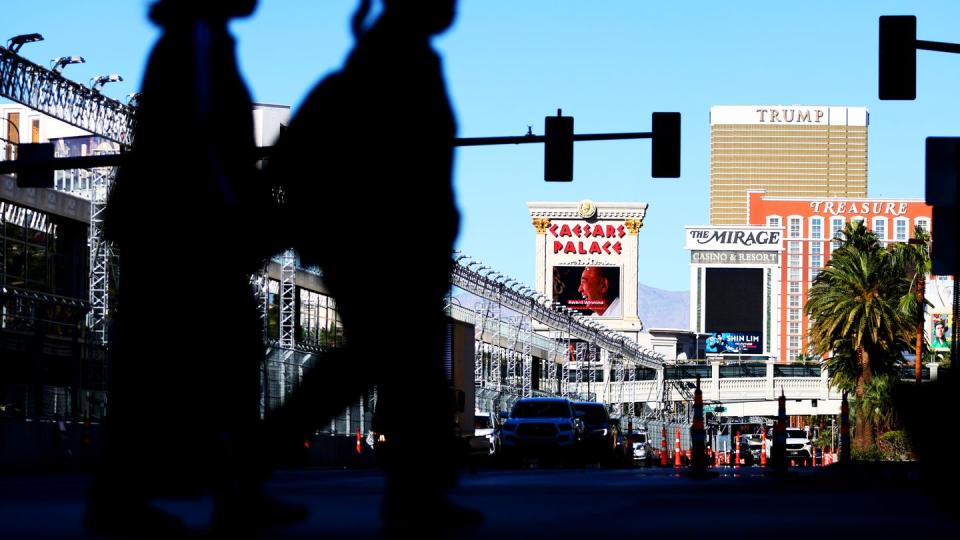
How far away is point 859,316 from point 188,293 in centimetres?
6332

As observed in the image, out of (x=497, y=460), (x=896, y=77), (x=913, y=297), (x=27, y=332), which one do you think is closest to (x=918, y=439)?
(x=896, y=77)

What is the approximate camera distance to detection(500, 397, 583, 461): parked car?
35281 millimetres

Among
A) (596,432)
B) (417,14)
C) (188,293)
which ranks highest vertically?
(417,14)

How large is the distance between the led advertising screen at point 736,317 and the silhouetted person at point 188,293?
604ft

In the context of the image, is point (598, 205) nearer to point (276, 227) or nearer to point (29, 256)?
point (29, 256)

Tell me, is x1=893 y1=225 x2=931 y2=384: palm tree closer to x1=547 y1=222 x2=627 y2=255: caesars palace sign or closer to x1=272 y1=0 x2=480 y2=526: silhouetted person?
x1=272 y1=0 x2=480 y2=526: silhouetted person

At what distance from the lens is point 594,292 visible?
175875 millimetres

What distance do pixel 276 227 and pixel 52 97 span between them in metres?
31.4

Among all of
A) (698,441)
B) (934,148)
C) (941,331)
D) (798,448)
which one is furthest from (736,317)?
(934,148)

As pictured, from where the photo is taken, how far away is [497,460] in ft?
119

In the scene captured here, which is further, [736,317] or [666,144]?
[736,317]

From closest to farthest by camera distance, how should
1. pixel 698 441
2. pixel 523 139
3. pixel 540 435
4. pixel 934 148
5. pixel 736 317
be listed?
pixel 934 148
pixel 698 441
pixel 523 139
pixel 540 435
pixel 736 317

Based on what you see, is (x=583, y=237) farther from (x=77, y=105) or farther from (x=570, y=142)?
(x=570, y=142)

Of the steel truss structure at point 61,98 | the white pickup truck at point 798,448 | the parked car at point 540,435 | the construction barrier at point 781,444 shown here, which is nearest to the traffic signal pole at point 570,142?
the construction barrier at point 781,444
